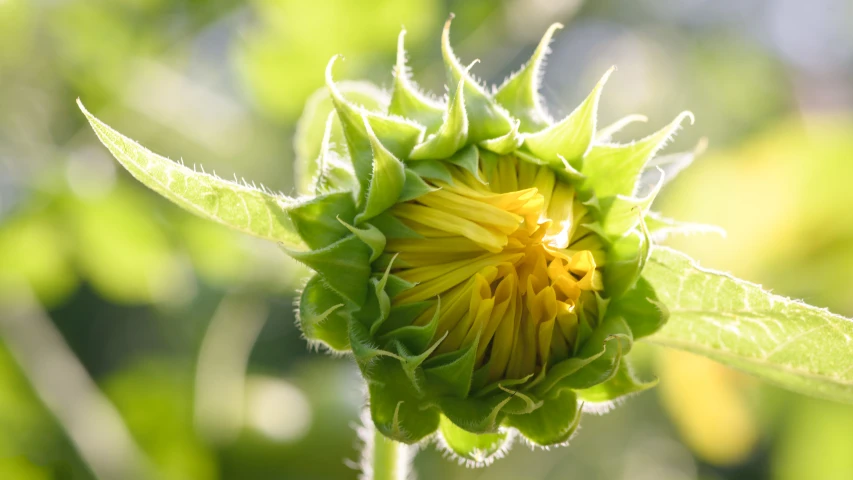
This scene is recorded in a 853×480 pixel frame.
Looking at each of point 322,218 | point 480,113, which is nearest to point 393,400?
point 322,218

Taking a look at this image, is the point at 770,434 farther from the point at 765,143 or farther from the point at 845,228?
the point at 765,143

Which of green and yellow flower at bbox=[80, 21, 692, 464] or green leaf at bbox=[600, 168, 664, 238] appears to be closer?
green and yellow flower at bbox=[80, 21, 692, 464]

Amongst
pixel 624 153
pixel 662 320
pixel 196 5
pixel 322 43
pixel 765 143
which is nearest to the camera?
pixel 662 320

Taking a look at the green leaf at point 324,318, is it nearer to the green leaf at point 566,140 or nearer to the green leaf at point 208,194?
the green leaf at point 208,194

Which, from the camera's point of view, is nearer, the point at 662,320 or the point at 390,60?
the point at 662,320

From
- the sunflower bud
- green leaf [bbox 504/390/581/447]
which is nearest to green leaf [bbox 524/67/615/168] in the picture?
the sunflower bud

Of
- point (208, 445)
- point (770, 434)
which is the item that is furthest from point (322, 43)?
point (770, 434)

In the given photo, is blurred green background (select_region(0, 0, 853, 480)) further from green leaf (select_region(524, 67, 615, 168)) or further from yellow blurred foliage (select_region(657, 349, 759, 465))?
green leaf (select_region(524, 67, 615, 168))

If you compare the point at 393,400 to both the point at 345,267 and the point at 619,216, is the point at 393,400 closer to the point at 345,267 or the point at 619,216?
the point at 345,267
